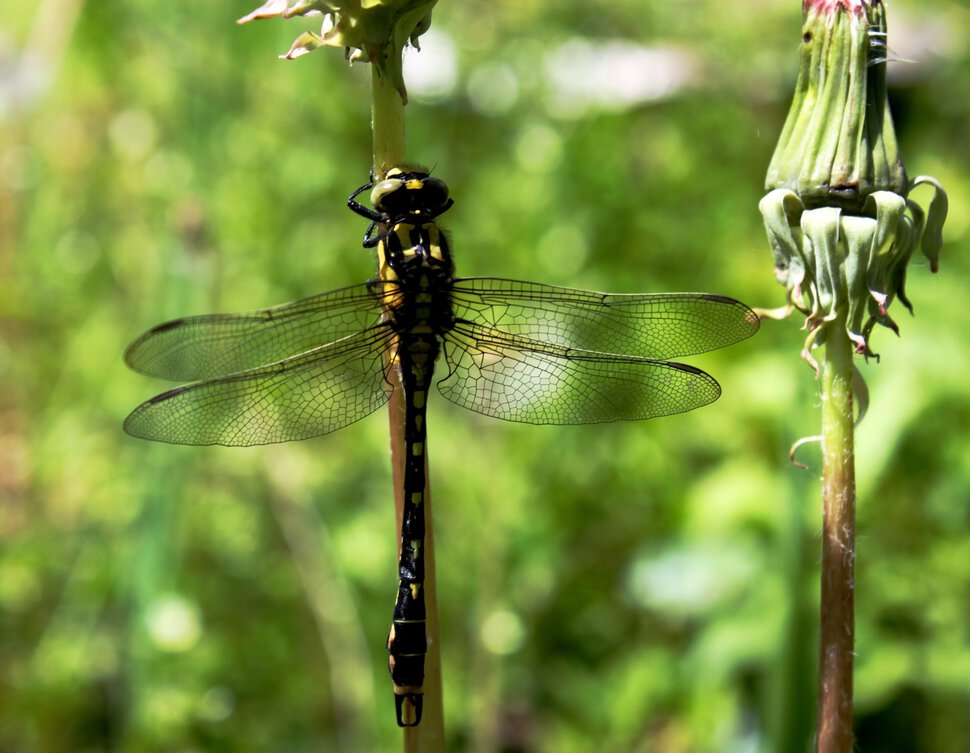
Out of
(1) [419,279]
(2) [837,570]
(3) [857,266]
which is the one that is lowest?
(2) [837,570]

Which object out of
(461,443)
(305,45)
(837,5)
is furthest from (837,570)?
(461,443)

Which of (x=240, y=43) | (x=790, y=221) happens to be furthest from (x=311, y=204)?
(x=790, y=221)

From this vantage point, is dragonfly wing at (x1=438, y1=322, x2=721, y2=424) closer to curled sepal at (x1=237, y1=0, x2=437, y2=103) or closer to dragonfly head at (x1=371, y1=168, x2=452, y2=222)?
dragonfly head at (x1=371, y1=168, x2=452, y2=222)

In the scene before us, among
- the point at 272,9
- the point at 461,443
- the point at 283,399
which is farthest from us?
→ the point at 461,443

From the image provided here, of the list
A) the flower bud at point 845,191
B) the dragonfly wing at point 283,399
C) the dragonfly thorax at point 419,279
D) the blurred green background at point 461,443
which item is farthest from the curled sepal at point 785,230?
the blurred green background at point 461,443

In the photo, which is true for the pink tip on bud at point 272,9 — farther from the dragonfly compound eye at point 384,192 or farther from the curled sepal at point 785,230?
the curled sepal at point 785,230

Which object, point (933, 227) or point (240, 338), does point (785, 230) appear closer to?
point (933, 227)

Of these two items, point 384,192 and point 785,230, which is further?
point 384,192

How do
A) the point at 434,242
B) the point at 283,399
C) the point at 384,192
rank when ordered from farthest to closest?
the point at 283,399, the point at 434,242, the point at 384,192

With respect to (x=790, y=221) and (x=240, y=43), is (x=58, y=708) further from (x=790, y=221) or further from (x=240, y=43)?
(x=790, y=221)

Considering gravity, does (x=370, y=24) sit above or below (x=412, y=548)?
above
